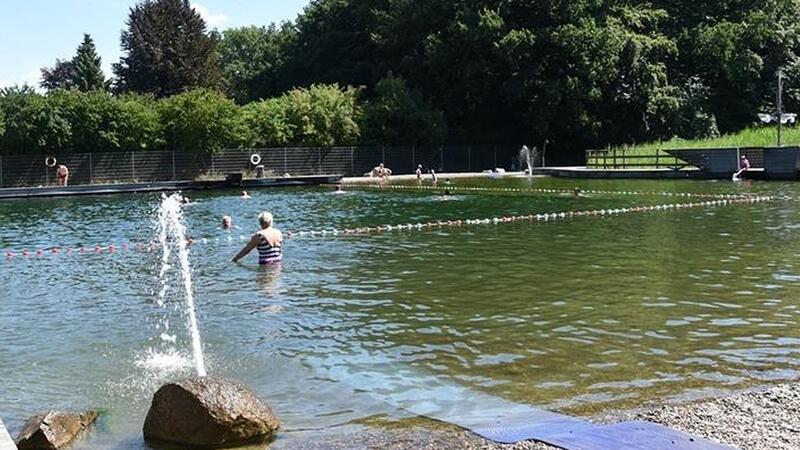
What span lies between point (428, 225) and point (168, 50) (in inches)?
2269

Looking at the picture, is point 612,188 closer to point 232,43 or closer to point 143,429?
point 143,429

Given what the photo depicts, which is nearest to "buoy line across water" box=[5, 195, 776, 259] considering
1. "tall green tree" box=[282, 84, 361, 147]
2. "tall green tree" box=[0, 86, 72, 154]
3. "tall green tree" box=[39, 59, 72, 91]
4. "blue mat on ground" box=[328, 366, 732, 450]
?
"blue mat on ground" box=[328, 366, 732, 450]

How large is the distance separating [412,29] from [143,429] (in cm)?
6588

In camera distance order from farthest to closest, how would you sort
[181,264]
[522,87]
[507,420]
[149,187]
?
[522,87], [149,187], [181,264], [507,420]

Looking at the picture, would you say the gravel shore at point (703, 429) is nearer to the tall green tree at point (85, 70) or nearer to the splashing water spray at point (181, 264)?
the splashing water spray at point (181, 264)

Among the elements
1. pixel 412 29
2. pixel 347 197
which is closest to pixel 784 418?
pixel 347 197

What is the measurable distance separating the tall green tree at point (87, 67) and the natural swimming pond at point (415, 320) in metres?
61.6

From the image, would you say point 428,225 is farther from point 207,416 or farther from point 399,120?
point 399,120

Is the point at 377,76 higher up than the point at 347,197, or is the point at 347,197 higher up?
the point at 377,76

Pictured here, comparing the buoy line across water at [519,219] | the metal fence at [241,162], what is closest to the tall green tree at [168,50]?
the metal fence at [241,162]

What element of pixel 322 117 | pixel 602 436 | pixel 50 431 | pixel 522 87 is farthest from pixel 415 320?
pixel 522 87

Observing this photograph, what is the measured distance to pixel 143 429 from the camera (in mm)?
8375

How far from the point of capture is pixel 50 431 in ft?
26.2

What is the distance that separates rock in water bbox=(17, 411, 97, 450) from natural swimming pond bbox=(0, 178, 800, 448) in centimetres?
26
